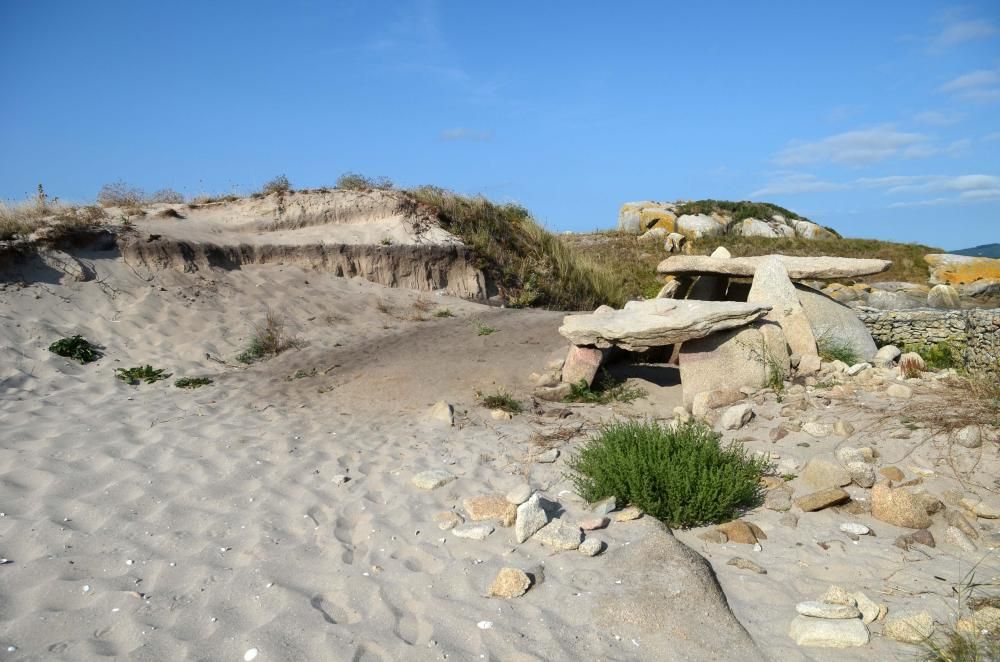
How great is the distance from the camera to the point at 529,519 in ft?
13.3

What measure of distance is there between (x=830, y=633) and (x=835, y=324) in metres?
5.84

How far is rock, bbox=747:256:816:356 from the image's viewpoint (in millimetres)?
7484

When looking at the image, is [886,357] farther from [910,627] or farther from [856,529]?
[910,627]

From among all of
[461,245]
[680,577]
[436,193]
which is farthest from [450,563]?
[436,193]

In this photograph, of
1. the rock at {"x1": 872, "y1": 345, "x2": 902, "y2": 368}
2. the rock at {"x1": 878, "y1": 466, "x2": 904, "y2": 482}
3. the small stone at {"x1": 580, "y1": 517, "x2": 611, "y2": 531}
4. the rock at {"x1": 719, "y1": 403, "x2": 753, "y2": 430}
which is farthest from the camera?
the rock at {"x1": 872, "y1": 345, "x2": 902, "y2": 368}

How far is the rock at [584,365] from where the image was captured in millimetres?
7297

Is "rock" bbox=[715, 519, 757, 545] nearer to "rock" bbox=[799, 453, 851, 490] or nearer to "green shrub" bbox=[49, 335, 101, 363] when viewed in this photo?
"rock" bbox=[799, 453, 851, 490]

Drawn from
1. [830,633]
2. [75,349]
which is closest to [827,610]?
[830,633]

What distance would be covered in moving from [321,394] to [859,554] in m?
5.25

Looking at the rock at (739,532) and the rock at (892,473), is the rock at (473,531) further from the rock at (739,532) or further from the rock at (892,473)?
the rock at (892,473)

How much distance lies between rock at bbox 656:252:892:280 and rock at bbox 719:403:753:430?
2.92 metres

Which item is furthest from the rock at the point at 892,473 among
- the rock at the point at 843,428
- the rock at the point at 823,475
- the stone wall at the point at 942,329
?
the stone wall at the point at 942,329

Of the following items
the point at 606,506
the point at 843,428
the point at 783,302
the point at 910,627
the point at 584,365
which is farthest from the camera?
the point at 783,302

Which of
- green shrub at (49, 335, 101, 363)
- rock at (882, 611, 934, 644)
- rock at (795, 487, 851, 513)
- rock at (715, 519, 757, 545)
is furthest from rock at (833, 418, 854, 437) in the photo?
green shrub at (49, 335, 101, 363)
